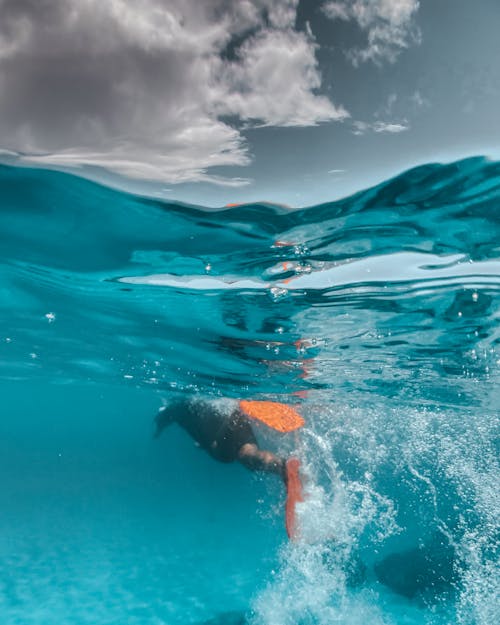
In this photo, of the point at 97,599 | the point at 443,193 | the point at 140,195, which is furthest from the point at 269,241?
the point at 97,599

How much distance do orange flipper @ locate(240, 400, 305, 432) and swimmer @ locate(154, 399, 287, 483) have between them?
5.45ft

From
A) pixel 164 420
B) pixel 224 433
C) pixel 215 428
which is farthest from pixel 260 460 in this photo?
pixel 164 420

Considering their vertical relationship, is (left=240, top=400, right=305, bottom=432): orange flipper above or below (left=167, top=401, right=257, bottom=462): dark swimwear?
below

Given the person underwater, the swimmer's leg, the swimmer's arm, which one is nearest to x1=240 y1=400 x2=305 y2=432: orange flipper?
the person underwater

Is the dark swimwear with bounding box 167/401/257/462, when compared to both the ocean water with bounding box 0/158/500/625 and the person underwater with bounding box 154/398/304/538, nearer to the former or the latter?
the person underwater with bounding box 154/398/304/538

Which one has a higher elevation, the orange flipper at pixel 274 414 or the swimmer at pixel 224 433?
the swimmer at pixel 224 433

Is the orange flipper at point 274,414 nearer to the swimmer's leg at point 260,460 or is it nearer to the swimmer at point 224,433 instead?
the swimmer at point 224,433

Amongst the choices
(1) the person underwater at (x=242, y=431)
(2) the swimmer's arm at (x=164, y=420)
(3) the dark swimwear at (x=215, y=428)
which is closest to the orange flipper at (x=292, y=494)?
(1) the person underwater at (x=242, y=431)

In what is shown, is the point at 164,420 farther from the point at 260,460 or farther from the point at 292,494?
the point at 292,494

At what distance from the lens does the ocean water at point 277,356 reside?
6781 mm

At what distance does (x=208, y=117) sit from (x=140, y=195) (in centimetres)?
193

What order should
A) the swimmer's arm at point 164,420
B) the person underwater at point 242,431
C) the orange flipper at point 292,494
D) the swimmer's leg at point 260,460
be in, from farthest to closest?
the swimmer's arm at point 164,420 → the swimmer's leg at point 260,460 → the person underwater at point 242,431 → the orange flipper at point 292,494

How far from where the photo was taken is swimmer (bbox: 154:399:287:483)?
13914 millimetres

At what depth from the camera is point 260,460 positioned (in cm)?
1391
